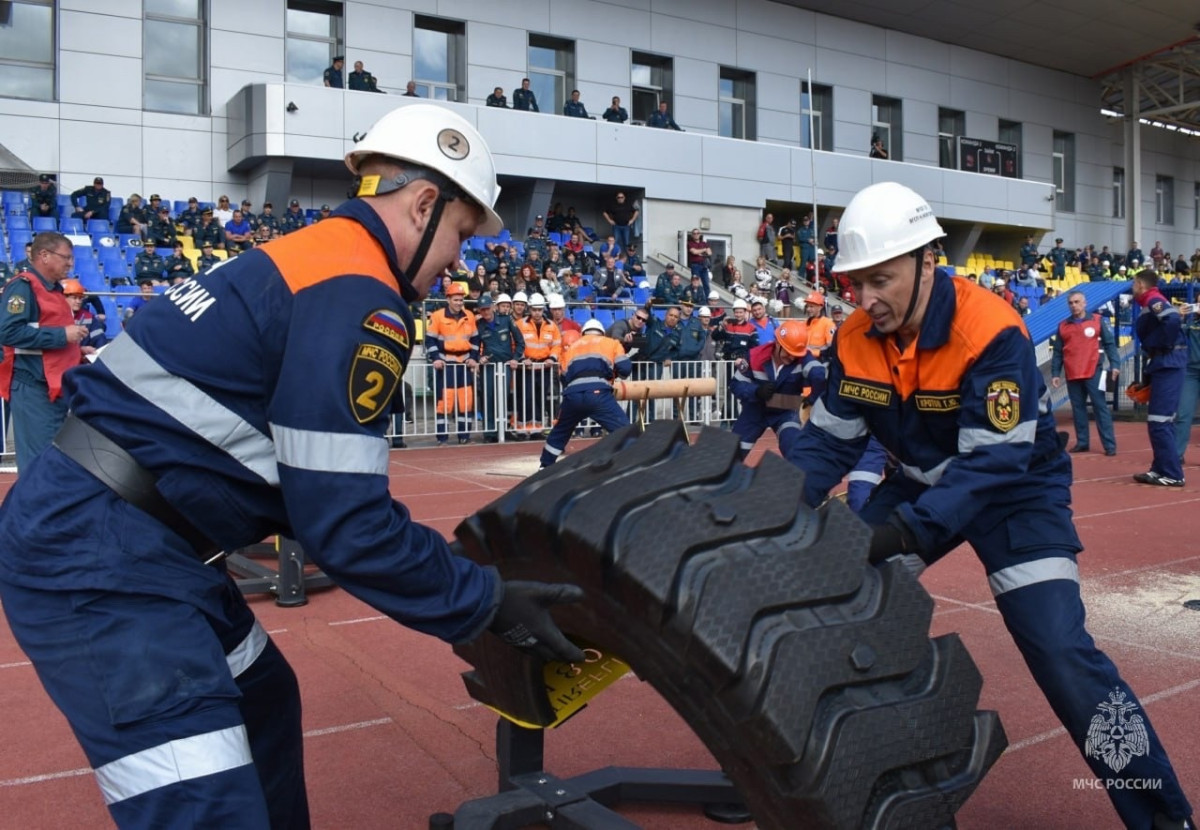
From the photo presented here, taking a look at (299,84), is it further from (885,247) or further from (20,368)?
(885,247)

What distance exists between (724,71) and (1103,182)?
62.4ft

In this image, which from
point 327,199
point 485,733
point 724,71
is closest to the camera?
point 485,733

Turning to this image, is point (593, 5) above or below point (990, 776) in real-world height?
above

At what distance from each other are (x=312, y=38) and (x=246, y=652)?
25822mm

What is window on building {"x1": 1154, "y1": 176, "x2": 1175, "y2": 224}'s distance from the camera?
44.1m

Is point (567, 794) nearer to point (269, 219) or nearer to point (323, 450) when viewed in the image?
point (323, 450)

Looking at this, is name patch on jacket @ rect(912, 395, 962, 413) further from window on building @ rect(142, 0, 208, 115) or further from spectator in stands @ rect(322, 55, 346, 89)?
window on building @ rect(142, 0, 208, 115)

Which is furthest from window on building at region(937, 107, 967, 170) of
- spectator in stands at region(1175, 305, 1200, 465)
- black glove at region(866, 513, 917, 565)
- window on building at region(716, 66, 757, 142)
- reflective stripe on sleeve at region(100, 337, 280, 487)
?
reflective stripe on sleeve at region(100, 337, 280, 487)

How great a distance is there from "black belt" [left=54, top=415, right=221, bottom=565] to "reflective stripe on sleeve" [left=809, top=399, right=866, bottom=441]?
2.18 metres

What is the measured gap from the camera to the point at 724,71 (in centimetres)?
3167

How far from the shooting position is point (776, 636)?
74.9 inches

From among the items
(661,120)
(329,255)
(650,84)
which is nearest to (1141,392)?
(329,255)

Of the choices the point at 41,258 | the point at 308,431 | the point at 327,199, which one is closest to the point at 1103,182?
the point at 327,199

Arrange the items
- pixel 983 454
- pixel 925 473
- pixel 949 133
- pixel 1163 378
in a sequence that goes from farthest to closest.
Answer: pixel 949 133 < pixel 1163 378 < pixel 925 473 < pixel 983 454
